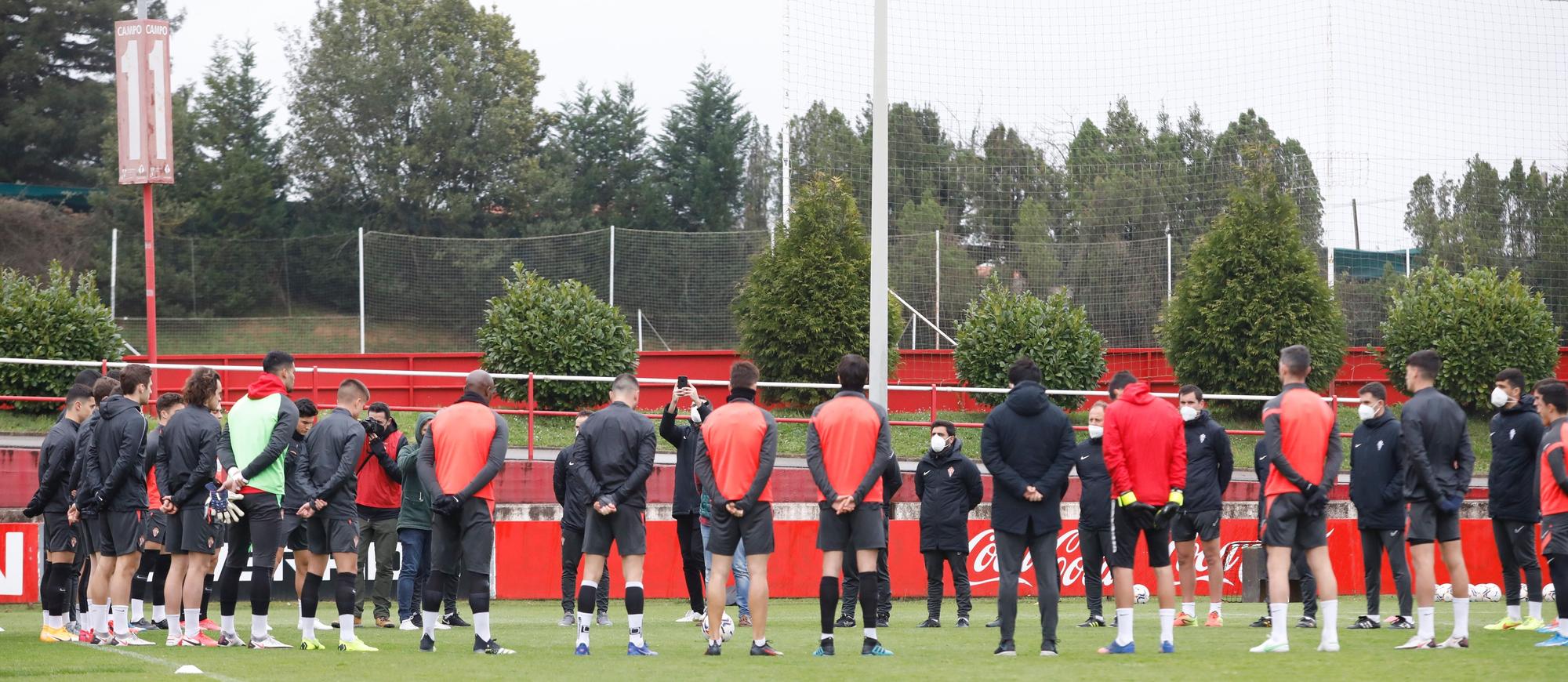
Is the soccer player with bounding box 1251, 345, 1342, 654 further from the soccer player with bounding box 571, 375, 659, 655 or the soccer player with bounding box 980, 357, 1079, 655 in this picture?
the soccer player with bounding box 571, 375, 659, 655

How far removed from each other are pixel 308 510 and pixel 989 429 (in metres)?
4.46

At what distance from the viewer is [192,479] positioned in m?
9.64

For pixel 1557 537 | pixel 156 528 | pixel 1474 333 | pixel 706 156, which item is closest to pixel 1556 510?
pixel 1557 537

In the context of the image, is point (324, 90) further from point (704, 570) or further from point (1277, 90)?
point (704, 570)

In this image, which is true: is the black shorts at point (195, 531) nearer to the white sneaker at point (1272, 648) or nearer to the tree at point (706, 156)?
the white sneaker at point (1272, 648)

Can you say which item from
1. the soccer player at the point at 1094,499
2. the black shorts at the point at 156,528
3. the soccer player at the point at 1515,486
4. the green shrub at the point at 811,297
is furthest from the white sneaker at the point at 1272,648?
the green shrub at the point at 811,297

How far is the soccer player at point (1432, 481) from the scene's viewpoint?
9.41 meters

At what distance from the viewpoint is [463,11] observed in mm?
52875

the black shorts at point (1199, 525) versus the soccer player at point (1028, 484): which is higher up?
the soccer player at point (1028, 484)

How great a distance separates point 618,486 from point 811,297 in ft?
45.3

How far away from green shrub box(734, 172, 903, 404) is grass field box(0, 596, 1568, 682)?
1136 cm

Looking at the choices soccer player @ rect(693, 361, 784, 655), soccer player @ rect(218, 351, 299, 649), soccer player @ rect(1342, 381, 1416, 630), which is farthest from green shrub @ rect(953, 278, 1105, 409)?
soccer player @ rect(218, 351, 299, 649)

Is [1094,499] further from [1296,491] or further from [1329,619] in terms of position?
[1329,619]

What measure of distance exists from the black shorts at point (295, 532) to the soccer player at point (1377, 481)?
7145 millimetres
